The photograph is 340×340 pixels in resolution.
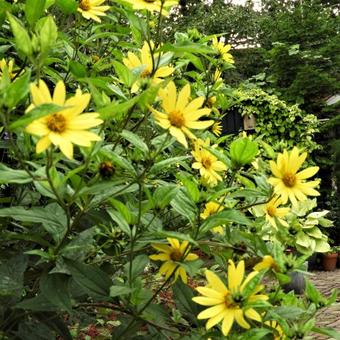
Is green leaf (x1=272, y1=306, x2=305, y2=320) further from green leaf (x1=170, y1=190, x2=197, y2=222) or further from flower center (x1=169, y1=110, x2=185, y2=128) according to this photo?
flower center (x1=169, y1=110, x2=185, y2=128)

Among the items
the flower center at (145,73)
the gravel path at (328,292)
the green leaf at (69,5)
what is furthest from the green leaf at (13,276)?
the gravel path at (328,292)

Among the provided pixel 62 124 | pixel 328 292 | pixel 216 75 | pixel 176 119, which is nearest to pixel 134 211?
pixel 176 119

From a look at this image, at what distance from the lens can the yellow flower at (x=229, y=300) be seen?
0.79 metres

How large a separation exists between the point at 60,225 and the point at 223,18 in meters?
10.9

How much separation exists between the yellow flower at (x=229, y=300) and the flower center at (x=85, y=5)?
0.58 metres

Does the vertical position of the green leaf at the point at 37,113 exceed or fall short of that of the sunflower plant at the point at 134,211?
it exceeds it

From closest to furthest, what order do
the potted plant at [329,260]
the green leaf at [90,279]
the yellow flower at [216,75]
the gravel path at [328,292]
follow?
the green leaf at [90,279] < the yellow flower at [216,75] < the gravel path at [328,292] < the potted plant at [329,260]

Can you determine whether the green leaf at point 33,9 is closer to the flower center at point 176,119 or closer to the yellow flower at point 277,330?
the flower center at point 176,119

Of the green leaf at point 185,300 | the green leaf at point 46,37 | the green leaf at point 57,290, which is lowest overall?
the green leaf at point 185,300

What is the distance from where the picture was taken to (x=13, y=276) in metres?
0.88

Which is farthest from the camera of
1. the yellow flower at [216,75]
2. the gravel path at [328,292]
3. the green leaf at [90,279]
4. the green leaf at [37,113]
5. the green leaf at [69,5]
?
the gravel path at [328,292]

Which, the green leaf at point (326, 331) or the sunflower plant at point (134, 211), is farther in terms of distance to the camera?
the green leaf at point (326, 331)

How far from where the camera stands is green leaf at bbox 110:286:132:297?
825 mm

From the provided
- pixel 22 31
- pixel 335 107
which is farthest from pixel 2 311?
pixel 335 107
